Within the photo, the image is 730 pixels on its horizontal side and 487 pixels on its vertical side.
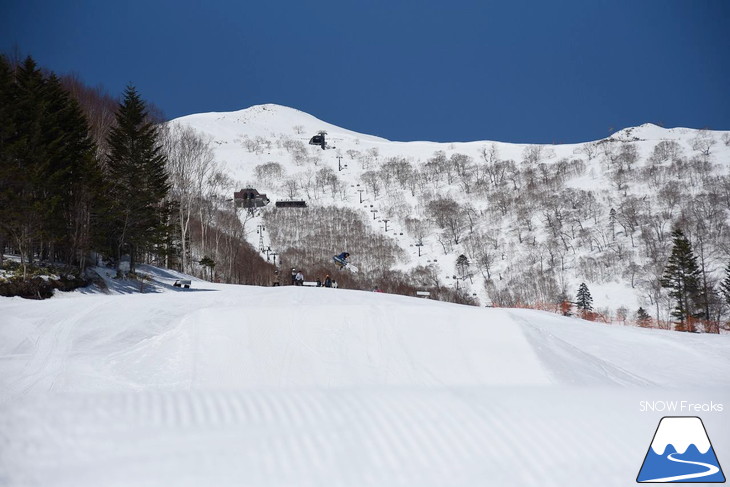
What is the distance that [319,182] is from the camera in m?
137

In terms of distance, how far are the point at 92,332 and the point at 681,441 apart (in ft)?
33.5

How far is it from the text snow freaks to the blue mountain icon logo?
100cm

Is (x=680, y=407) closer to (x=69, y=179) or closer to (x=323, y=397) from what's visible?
(x=323, y=397)

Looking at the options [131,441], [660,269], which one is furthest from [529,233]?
[131,441]

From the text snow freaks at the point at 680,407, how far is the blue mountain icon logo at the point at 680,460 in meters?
1.00

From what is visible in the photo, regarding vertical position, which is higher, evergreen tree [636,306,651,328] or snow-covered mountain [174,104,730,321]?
snow-covered mountain [174,104,730,321]

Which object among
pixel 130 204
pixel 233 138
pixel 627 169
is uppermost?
pixel 233 138

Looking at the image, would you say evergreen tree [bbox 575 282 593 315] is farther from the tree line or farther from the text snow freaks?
the text snow freaks

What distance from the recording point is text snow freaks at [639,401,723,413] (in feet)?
19.1

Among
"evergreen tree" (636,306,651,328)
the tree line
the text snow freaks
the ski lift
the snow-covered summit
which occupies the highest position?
the snow-covered summit

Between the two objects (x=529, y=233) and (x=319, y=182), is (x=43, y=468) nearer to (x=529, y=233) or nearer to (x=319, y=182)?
(x=529, y=233)

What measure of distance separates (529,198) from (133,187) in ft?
346

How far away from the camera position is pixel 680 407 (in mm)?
5984

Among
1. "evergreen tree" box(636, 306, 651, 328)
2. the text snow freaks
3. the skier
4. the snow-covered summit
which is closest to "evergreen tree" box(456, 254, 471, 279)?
"evergreen tree" box(636, 306, 651, 328)
